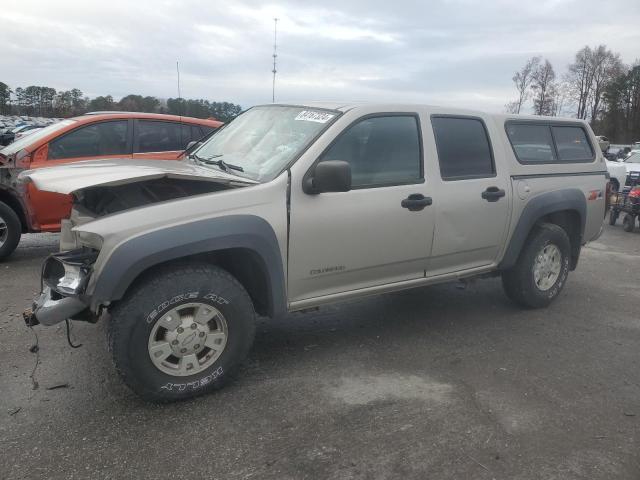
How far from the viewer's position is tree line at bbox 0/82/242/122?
952 cm

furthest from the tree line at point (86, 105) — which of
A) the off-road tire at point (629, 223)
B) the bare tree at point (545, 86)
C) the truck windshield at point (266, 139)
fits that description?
the bare tree at point (545, 86)

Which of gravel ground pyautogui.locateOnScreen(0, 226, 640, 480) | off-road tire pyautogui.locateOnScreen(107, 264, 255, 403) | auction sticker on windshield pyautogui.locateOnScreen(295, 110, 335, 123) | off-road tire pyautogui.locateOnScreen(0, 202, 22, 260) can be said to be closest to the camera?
gravel ground pyautogui.locateOnScreen(0, 226, 640, 480)

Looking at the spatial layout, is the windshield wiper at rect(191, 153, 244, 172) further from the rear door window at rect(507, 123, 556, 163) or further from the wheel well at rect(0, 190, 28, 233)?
the wheel well at rect(0, 190, 28, 233)

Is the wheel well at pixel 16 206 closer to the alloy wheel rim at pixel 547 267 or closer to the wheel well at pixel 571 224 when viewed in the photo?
the alloy wheel rim at pixel 547 267

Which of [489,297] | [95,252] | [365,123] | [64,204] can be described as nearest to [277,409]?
[95,252]

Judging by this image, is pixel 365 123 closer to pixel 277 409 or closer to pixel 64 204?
pixel 277 409

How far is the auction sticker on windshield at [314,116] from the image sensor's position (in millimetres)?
3848

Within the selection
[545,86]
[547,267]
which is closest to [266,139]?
[547,267]

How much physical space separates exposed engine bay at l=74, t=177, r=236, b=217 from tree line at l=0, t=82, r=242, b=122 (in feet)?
5.23

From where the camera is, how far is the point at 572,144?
543 centimetres

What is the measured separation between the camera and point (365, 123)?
3922mm

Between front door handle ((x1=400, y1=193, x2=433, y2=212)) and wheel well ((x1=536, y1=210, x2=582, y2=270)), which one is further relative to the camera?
wheel well ((x1=536, y1=210, x2=582, y2=270))

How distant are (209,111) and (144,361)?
287 inches

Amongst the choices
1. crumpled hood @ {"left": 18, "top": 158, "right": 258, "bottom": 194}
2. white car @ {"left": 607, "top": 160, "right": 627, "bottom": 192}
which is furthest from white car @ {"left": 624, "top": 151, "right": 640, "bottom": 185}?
crumpled hood @ {"left": 18, "top": 158, "right": 258, "bottom": 194}
